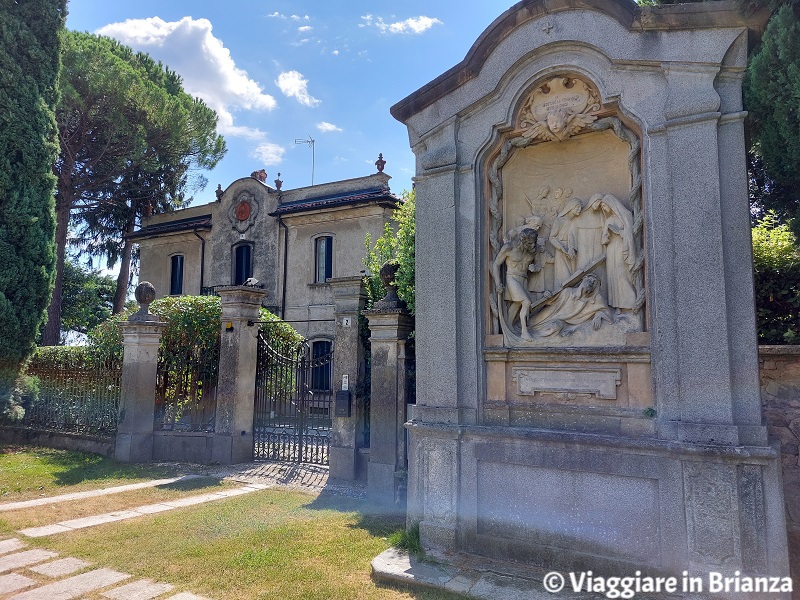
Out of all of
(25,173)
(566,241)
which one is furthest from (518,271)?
(25,173)

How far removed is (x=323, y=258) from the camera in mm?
19062

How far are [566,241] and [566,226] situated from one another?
147 mm

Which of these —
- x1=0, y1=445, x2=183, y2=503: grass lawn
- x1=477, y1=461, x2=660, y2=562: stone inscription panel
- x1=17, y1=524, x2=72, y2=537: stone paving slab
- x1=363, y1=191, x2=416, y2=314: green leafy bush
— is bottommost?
x1=17, y1=524, x2=72, y2=537: stone paving slab

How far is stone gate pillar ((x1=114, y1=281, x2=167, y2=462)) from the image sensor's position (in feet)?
33.6

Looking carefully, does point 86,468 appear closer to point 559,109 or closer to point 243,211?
point 559,109

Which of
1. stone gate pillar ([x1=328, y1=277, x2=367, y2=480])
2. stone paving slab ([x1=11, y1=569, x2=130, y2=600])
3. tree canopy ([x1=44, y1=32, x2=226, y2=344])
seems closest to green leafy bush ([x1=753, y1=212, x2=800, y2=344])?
stone gate pillar ([x1=328, y1=277, x2=367, y2=480])

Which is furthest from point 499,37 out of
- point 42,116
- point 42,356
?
point 42,356

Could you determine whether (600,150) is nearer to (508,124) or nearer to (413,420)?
(508,124)

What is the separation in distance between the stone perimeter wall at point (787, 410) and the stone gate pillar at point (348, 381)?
17.4 ft

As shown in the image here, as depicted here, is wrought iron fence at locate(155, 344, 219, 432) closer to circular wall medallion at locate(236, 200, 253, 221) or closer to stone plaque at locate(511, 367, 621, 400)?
stone plaque at locate(511, 367, 621, 400)

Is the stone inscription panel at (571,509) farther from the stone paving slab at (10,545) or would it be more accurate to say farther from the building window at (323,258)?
the building window at (323,258)

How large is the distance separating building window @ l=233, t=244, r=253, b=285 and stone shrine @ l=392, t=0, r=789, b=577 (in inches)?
622

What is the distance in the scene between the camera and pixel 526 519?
4902 millimetres

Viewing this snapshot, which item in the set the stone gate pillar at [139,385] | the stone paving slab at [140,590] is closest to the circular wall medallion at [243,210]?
the stone gate pillar at [139,385]
